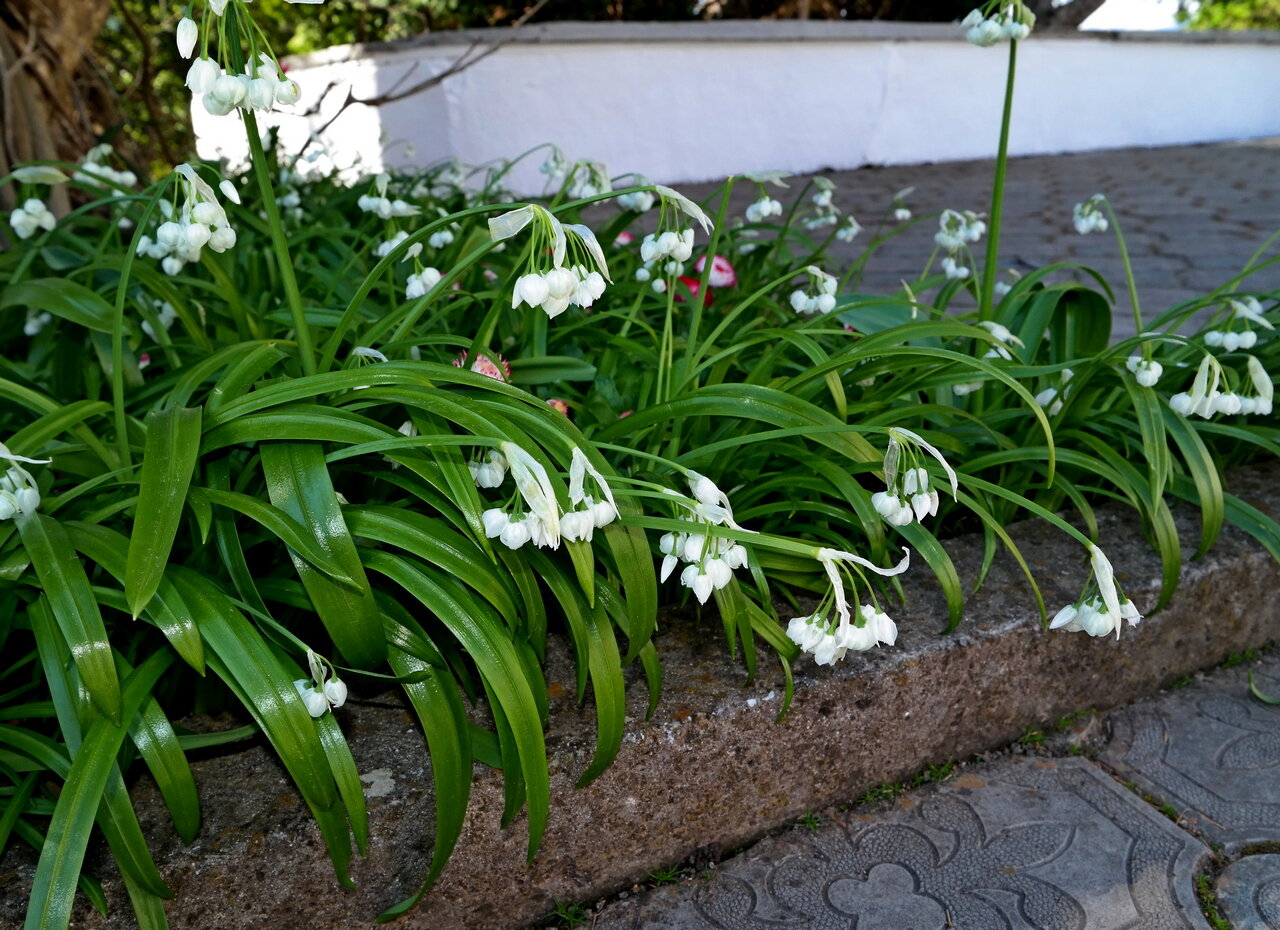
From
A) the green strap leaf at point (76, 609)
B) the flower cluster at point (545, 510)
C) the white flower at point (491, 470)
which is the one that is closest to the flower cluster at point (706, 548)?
the flower cluster at point (545, 510)

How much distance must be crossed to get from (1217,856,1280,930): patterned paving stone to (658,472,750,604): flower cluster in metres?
0.90

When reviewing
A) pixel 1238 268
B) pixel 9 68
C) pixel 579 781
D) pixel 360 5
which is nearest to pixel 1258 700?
pixel 579 781

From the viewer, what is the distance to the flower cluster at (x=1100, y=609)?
130 cm

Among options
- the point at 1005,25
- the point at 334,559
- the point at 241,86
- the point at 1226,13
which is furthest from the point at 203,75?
the point at 1226,13

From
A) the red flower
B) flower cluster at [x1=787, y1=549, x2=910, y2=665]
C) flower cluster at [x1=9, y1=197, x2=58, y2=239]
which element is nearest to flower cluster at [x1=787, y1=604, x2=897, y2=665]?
flower cluster at [x1=787, y1=549, x2=910, y2=665]

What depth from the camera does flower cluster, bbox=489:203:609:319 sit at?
45.2 inches

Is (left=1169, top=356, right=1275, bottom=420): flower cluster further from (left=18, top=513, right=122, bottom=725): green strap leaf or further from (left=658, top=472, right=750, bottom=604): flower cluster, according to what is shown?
(left=18, top=513, right=122, bottom=725): green strap leaf

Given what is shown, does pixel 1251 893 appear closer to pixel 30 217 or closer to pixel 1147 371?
pixel 1147 371

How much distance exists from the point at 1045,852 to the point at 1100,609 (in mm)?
454

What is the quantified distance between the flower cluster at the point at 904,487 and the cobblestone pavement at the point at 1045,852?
57 centimetres

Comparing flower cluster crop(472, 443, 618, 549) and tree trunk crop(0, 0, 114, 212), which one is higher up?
tree trunk crop(0, 0, 114, 212)

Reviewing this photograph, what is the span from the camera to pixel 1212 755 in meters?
1.80

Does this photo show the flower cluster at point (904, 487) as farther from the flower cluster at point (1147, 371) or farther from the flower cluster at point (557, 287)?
the flower cluster at point (1147, 371)

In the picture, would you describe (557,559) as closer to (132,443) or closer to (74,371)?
(132,443)
